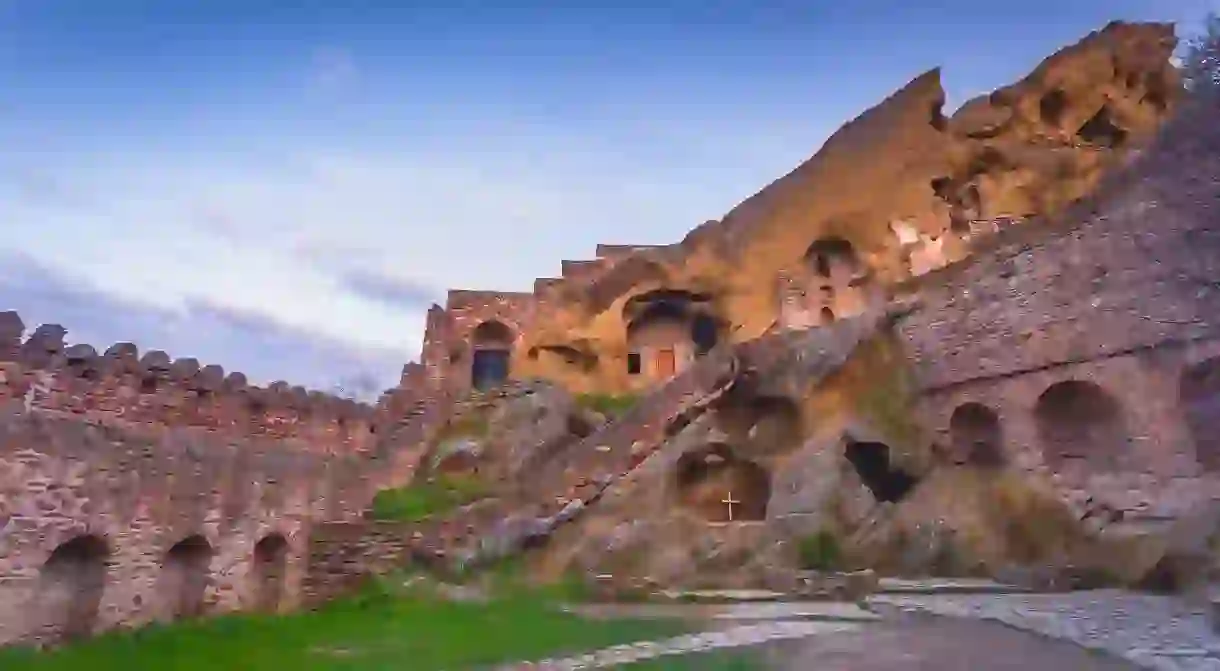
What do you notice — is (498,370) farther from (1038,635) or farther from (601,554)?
(1038,635)

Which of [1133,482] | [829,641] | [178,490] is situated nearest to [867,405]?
[1133,482]

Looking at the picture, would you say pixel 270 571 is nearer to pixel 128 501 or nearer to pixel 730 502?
pixel 128 501

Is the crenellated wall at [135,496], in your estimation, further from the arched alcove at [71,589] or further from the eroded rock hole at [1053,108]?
the eroded rock hole at [1053,108]

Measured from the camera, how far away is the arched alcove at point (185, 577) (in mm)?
9828

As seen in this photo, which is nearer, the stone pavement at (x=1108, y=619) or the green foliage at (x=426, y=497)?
the stone pavement at (x=1108, y=619)

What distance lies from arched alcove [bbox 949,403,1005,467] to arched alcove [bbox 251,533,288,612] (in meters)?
12.0

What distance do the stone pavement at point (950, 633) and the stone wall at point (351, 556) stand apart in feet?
11.6

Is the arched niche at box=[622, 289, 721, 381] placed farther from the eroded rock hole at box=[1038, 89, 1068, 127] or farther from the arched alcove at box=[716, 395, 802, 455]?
the eroded rock hole at box=[1038, 89, 1068, 127]

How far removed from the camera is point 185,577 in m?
10.1

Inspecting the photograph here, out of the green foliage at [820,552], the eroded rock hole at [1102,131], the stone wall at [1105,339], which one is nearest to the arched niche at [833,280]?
the eroded rock hole at [1102,131]

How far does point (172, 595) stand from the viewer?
389 inches

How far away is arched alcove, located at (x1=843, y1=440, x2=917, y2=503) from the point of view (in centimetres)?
1467

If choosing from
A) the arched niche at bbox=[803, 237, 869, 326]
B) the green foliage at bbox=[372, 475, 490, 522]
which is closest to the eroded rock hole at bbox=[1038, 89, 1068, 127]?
the arched niche at bbox=[803, 237, 869, 326]

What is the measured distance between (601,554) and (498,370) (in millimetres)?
18368
